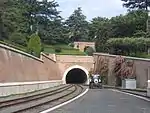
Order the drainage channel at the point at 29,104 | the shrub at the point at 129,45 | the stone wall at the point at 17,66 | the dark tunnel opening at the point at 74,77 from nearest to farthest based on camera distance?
the drainage channel at the point at 29,104, the stone wall at the point at 17,66, the shrub at the point at 129,45, the dark tunnel opening at the point at 74,77

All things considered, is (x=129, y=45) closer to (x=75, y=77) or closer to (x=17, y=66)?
(x=17, y=66)

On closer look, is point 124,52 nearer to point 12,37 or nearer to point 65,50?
point 12,37

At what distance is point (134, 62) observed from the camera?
4806 cm

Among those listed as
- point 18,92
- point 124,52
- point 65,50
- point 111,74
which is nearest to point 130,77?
point 111,74

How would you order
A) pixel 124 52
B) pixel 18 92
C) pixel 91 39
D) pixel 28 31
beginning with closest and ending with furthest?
pixel 18 92 < pixel 124 52 < pixel 28 31 < pixel 91 39

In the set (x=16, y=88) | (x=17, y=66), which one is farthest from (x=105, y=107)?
(x=17, y=66)

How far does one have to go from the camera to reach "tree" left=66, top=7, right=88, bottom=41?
376 feet

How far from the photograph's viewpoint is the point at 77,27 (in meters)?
116

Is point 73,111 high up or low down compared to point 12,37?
down

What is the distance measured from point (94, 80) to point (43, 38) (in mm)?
48883

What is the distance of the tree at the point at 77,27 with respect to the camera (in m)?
115

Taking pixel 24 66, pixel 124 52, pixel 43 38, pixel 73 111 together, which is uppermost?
pixel 43 38

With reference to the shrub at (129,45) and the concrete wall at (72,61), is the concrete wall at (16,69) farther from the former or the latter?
the concrete wall at (72,61)

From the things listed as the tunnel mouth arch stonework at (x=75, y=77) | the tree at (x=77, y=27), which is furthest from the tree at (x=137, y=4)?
the tree at (x=77, y=27)
